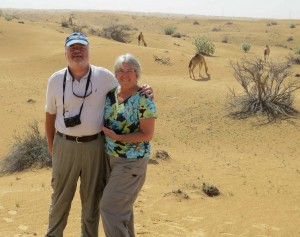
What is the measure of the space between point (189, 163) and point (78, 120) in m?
5.90

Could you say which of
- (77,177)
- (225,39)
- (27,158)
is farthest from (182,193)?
(225,39)

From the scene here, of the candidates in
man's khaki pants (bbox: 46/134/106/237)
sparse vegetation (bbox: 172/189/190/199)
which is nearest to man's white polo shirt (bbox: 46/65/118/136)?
man's khaki pants (bbox: 46/134/106/237)

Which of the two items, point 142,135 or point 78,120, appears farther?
point 78,120

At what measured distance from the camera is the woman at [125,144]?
370 cm

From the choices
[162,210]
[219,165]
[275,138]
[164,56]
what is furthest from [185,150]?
[164,56]

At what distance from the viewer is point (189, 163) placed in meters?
9.49

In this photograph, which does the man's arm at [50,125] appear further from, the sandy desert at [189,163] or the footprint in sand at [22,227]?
the footprint in sand at [22,227]

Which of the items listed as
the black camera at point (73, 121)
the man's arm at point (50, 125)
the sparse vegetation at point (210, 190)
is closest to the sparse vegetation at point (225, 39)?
the sparse vegetation at point (210, 190)

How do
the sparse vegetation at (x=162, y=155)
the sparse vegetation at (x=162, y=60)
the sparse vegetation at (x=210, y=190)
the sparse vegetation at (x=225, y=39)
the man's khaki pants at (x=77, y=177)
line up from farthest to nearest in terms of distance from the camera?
the sparse vegetation at (x=225, y=39) < the sparse vegetation at (x=162, y=60) < the sparse vegetation at (x=162, y=155) < the sparse vegetation at (x=210, y=190) < the man's khaki pants at (x=77, y=177)

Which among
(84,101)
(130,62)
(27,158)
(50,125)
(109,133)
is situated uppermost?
(130,62)

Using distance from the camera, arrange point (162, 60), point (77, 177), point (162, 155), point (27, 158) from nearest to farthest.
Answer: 1. point (77, 177)
2. point (27, 158)
3. point (162, 155)
4. point (162, 60)

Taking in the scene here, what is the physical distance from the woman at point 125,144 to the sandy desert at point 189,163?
1.79 m

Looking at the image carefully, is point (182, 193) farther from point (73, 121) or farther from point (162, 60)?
point (162, 60)

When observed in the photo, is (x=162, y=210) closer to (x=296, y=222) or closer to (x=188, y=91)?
(x=296, y=222)
